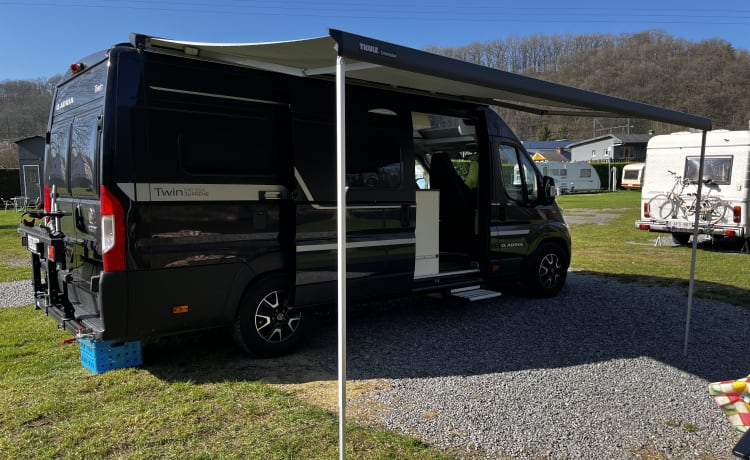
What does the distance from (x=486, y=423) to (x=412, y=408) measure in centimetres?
50

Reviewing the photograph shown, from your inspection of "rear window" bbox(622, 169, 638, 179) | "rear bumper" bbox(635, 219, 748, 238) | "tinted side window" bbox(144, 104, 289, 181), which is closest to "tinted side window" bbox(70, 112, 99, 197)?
"tinted side window" bbox(144, 104, 289, 181)

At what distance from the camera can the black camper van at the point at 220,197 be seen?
3.80 meters

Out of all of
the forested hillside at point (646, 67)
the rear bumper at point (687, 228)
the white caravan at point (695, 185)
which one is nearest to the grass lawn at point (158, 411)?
the white caravan at point (695, 185)

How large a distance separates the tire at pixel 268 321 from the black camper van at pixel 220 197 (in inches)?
0.4

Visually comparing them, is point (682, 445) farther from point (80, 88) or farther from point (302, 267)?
point (80, 88)

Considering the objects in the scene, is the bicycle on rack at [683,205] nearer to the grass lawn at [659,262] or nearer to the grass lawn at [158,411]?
the grass lawn at [659,262]

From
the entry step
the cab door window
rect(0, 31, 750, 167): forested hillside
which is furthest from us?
rect(0, 31, 750, 167): forested hillside

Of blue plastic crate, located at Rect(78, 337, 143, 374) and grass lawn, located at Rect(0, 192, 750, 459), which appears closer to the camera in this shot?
grass lawn, located at Rect(0, 192, 750, 459)

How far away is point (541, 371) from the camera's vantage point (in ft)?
14.5

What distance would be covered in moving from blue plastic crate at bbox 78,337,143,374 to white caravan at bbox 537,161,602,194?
35777mm

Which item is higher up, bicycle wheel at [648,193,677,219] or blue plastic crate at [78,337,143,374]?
bicycle wheel at [648,193,677,219]

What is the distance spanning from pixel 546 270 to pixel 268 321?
3.84m

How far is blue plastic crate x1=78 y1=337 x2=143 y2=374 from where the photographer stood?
13.6 ft

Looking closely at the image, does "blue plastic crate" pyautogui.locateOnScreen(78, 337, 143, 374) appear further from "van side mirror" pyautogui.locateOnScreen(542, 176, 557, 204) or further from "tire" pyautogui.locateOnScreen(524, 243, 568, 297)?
"van side mirror" pyautogui.locateOnScreen(542, 176, 557, 204)
